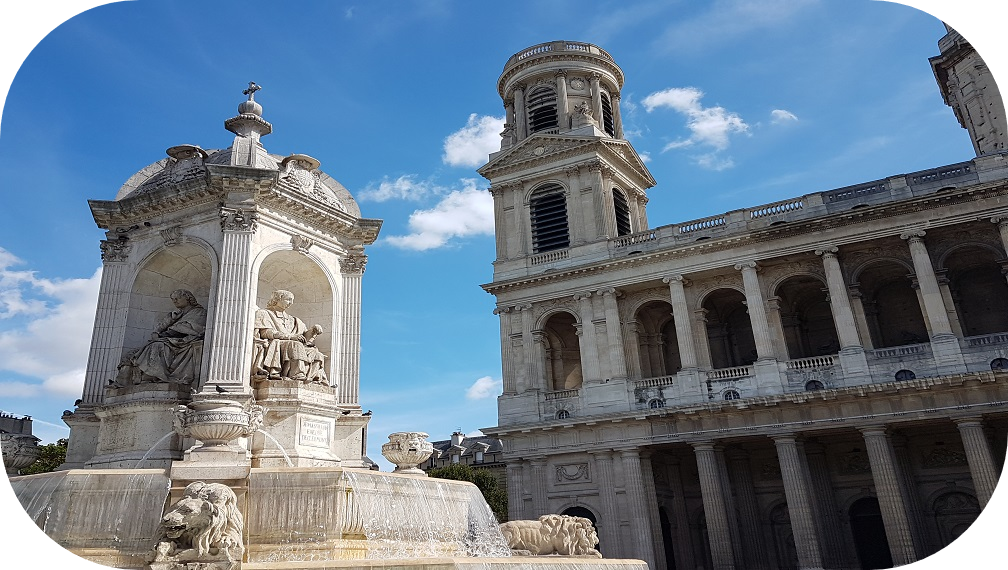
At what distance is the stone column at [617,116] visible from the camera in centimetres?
4331

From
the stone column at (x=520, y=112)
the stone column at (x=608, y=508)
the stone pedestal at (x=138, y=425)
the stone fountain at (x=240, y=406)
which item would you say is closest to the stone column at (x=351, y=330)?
the stone fountain at (x=240, y=406)

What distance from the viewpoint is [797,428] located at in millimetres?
28078

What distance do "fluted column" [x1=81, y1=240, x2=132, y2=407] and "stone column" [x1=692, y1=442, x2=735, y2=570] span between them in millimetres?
24344

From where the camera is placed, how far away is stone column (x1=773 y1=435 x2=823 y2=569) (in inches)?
1058

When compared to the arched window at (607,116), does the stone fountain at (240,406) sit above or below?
below

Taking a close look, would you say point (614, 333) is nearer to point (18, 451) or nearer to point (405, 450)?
point (405, 450)

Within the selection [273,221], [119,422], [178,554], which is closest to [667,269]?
[273,221]

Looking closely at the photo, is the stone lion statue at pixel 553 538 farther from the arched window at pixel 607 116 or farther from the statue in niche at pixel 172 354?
the arched window at pixel 607 116

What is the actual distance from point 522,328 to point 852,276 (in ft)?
50.9

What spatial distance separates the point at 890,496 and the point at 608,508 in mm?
11169

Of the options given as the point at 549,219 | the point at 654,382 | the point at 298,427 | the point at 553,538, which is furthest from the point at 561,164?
the point at 298,427

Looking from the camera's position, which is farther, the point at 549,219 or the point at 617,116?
the point at 617,116

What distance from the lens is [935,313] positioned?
27.8m

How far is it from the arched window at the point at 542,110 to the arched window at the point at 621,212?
5814 millimetres
